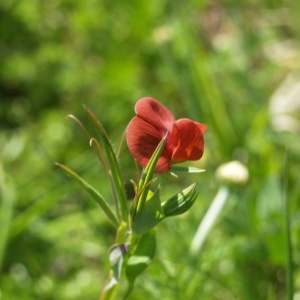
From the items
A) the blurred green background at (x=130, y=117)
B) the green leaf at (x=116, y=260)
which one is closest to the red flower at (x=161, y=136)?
the green leaf at (x=116, y=260)

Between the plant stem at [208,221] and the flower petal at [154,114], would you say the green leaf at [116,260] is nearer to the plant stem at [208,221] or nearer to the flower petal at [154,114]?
the flower petal at [154,114]

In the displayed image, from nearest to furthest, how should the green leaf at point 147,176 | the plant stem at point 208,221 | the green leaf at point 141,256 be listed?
the green leaf at point 147,176
the green leaf at point 141,256
the plant stem at point 208,221

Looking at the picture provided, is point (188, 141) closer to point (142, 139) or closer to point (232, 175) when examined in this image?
point (142, 139)

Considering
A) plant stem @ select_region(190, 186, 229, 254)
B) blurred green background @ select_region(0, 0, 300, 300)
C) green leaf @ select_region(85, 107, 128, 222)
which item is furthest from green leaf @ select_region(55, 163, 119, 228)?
plant stem @ select_region(190, 186, 229, 254)

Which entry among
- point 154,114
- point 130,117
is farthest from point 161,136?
point 130,117

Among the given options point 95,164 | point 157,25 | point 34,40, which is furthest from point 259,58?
point 95,164

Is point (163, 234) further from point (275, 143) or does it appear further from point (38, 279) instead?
point (275, 143)

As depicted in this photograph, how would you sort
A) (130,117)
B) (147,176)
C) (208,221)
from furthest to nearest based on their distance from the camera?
(130,117)
(208,221)
(147,176)
